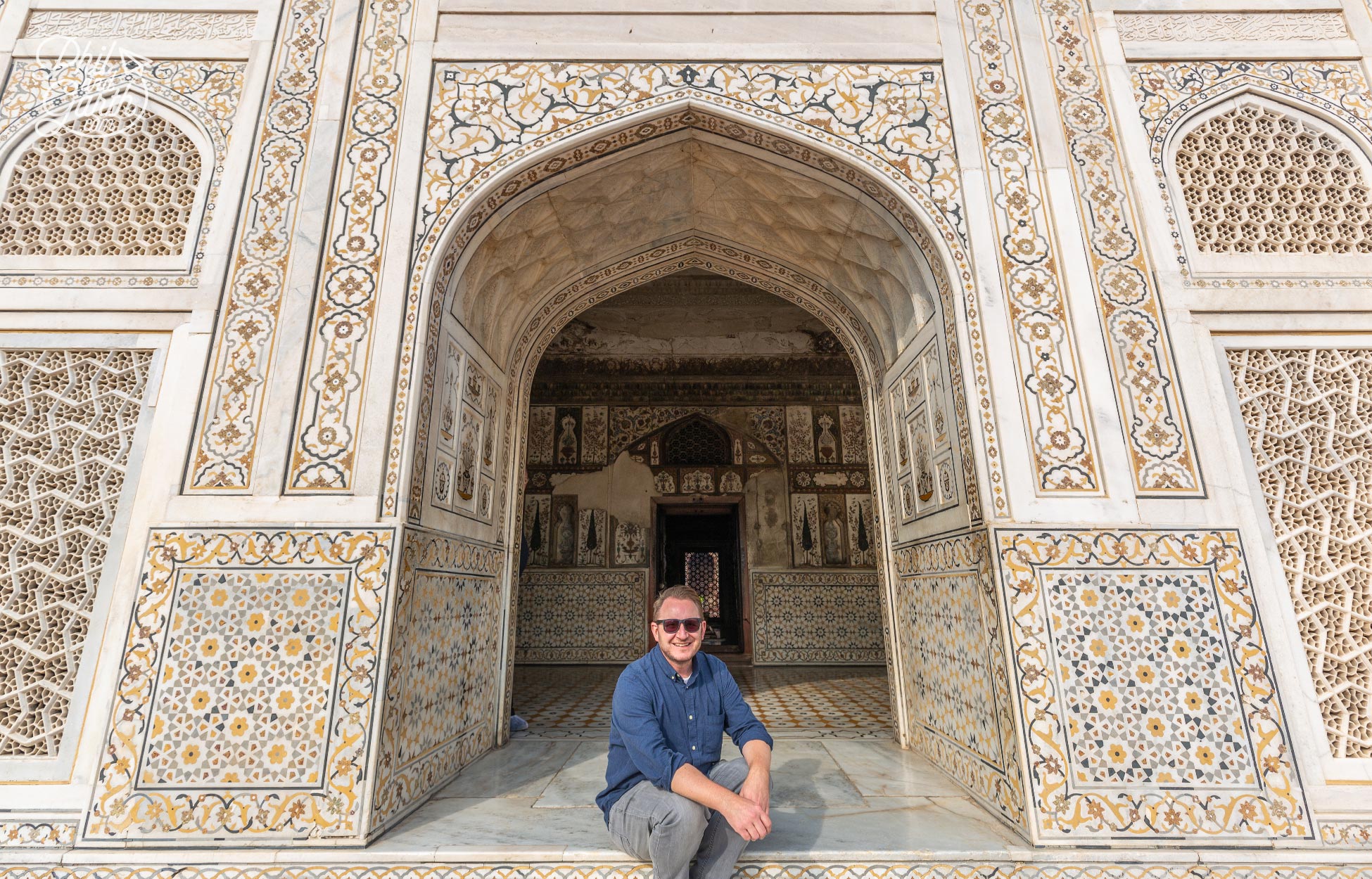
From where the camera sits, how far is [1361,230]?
2443 millimetres

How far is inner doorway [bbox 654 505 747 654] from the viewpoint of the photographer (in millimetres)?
6527

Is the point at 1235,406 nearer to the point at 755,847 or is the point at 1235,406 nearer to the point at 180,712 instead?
the point at 755,847

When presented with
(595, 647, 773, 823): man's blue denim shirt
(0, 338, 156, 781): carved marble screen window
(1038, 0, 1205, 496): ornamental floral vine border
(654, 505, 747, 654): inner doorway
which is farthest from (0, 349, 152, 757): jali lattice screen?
(654, 505, 747, 654): inner doorway

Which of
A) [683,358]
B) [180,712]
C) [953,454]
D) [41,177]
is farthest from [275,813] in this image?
[683,358]

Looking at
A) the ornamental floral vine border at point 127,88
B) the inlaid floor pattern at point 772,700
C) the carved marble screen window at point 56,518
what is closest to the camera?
the carved marble screen window at point 56,518

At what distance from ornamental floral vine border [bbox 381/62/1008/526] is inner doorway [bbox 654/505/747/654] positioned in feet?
14.0

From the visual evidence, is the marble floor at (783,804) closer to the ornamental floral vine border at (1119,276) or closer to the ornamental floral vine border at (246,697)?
the ornamental floral vine border at (246,697)

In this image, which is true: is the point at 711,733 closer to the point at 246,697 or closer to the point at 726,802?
the point at 726,802

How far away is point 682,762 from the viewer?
4.78 feet

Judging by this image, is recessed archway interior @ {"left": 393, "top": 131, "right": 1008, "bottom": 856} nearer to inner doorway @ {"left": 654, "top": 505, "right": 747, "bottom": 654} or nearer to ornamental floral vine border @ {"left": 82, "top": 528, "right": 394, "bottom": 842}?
inner doorway @ {"left": 654, "top": 505, "right": 747, "bottom": 654}

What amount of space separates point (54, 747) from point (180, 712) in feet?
1.41

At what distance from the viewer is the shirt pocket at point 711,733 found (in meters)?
1.58

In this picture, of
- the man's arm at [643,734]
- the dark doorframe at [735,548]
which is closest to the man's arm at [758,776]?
the man's arm at [643,734]

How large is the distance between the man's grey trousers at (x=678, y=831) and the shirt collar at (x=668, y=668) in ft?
0.65
